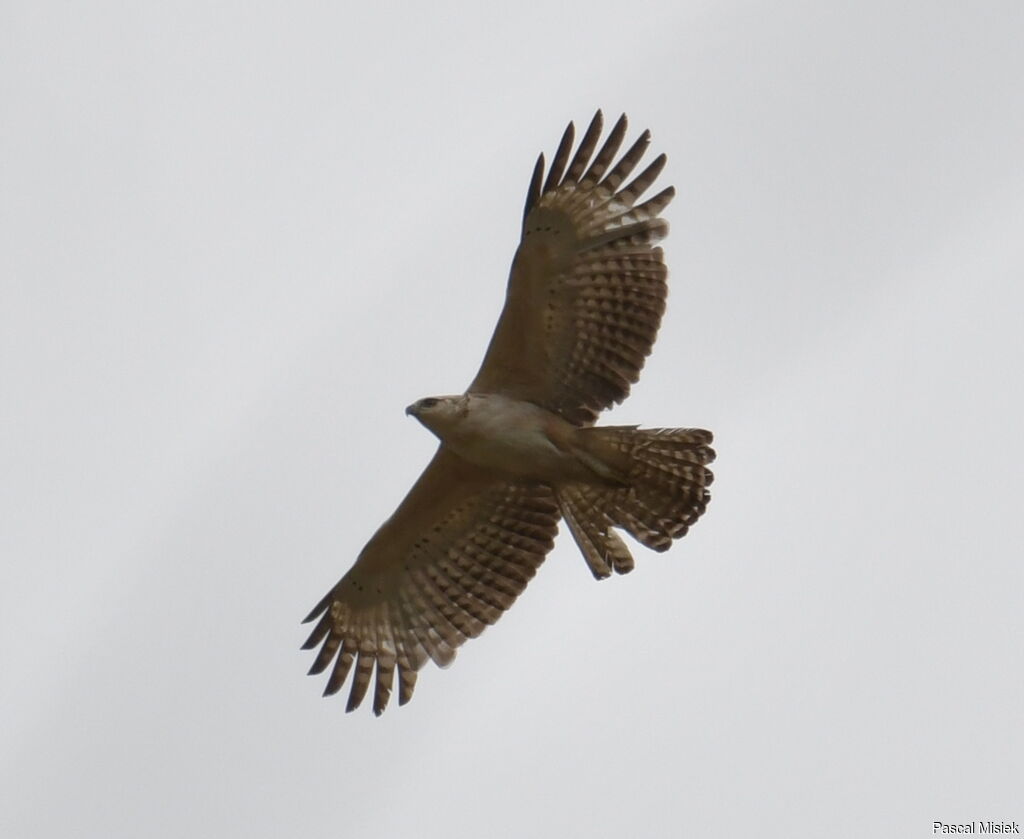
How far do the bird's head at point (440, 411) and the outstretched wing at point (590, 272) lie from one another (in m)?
0.53

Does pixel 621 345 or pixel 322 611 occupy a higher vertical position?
pixel 621 345

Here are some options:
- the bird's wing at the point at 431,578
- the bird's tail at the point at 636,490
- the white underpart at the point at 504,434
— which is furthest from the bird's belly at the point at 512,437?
the bird's wing at the point at 431,578

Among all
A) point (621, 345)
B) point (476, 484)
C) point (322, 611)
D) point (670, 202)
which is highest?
point (670, 202)

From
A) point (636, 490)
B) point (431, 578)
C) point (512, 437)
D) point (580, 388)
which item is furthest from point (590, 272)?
point (431, 578)

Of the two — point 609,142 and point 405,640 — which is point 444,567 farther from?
point 609,142

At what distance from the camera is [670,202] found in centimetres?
1517

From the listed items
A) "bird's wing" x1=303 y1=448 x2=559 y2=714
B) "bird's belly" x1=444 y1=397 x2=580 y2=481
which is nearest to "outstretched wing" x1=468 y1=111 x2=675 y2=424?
"bird's belly" x1=444 y1=397 x2=580 y2=481

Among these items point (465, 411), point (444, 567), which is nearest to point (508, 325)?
point (465, 411)

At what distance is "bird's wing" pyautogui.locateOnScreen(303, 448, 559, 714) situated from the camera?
15.8 meters

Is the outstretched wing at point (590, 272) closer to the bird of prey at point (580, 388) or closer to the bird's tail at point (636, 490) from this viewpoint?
the bird of prey at point (580, 388)

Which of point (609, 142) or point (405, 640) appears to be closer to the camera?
point (609, 142)

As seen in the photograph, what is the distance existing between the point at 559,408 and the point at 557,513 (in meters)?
0.91

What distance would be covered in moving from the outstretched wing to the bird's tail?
0.36 m

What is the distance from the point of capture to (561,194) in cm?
1502
